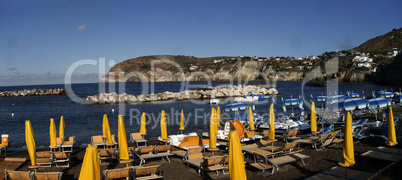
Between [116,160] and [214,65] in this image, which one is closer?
[116,160]

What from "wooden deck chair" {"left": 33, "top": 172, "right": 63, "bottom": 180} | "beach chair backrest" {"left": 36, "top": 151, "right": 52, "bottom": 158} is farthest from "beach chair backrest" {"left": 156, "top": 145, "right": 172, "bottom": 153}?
"wooden deck chair" {"left": 33, "top": 172, "right": 63, "bottom": 180}

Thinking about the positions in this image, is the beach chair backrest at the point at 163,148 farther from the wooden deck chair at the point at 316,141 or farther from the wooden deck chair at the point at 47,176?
the wooden deck chair at the point at 316,141

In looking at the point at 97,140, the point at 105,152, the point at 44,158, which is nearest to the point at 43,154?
the point at 44,158

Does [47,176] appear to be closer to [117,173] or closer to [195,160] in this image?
[117,173]

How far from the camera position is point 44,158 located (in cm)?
1105

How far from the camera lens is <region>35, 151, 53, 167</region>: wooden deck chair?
10.7 meters

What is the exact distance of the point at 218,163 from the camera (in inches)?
382

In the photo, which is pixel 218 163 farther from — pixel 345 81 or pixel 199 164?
pixel 345 81

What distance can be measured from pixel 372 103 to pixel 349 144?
1473cm

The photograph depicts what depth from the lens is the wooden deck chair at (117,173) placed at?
8.12m

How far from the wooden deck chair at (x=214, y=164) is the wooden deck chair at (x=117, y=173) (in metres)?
2.39

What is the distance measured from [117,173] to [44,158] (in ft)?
15.0

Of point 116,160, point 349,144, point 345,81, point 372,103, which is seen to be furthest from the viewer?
point 345,81

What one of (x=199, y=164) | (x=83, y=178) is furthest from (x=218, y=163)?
(x=83, y=178)
